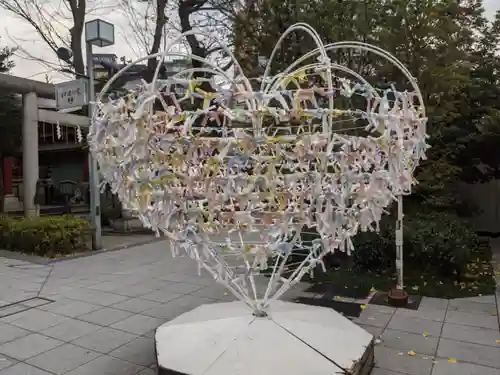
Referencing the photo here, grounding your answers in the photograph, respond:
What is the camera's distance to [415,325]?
455 centimetres

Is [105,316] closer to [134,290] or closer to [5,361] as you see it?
[134,290]

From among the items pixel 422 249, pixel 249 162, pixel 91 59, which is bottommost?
pixel 422 249

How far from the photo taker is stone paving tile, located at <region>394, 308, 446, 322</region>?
15.7ft

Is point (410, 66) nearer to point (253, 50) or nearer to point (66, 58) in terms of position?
point (253, 50)

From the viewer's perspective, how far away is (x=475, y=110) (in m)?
8.98

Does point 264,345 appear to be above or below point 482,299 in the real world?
above

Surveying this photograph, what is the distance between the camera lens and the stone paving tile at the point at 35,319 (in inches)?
181

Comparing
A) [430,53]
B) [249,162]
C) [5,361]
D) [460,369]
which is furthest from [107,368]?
[430,53]

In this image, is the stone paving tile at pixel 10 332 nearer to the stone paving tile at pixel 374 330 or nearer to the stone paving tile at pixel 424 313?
the stone paving tile at pixel 374 330

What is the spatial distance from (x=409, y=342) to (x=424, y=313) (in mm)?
948

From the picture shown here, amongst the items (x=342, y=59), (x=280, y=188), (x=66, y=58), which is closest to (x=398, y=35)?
(x=342, y=59)

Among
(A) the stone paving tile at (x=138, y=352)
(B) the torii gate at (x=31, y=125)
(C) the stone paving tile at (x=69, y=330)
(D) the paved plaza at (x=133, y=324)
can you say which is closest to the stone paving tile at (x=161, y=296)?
(D) the paved plaza at (x=133, y=324)

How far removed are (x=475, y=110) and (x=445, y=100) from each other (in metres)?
1.91

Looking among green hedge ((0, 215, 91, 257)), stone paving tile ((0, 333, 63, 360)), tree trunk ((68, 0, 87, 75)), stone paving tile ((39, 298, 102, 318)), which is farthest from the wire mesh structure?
tree trunk ((68, 0, 87, 75))
